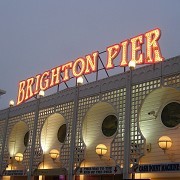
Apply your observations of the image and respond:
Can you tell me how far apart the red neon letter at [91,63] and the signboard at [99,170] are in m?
6.93

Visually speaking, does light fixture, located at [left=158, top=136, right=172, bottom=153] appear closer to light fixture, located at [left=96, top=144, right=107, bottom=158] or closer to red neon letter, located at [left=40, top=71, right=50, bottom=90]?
light fixture, located at [left=96, top=144, right=107, bottom=158]

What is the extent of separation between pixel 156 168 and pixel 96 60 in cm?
1015

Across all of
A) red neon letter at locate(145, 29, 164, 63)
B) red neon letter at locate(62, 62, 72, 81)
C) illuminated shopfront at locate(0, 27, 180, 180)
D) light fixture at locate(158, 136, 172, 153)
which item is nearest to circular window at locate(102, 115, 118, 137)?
illuminated shopfront at locate(0, 27, 180, 180)

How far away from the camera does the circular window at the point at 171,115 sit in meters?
19.5

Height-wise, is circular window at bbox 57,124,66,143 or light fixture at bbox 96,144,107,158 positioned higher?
circular window at bbox 57,124,66,143

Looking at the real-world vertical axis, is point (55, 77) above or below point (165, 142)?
above

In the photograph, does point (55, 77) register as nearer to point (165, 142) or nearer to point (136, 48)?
point (136, 48)

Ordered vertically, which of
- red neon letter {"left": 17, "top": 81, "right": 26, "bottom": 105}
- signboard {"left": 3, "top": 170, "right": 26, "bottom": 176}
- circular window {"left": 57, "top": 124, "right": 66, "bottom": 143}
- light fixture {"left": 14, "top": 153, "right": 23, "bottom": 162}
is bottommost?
signboard {"left": 3, "top": 170, "right": 26, "bottom": 176}

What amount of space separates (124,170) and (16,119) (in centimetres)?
1408

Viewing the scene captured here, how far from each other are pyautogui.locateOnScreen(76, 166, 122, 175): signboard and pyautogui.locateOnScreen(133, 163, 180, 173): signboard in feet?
4.69

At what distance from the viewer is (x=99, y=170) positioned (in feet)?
75.0

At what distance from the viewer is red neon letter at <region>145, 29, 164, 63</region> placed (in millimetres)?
21812

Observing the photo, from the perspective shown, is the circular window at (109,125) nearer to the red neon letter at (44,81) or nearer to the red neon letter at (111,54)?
the red neon letter at (111,54)

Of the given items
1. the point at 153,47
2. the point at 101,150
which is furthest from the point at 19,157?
the point at 153,47
